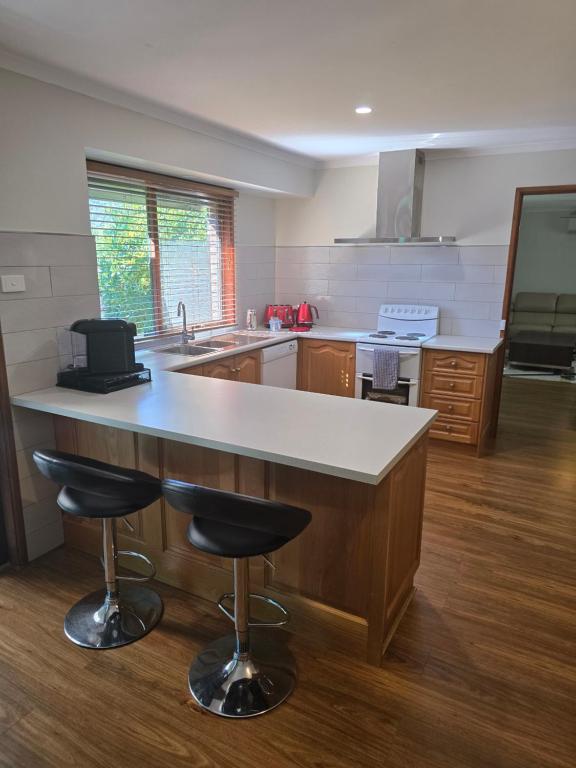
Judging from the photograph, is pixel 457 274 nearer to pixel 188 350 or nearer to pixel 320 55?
pixel 188 350

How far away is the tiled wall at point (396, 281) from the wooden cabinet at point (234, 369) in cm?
134

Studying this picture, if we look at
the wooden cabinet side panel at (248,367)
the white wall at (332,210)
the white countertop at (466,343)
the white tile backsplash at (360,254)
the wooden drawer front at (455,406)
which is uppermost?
the white wall at (332,210)

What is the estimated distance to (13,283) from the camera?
2328 millimetres

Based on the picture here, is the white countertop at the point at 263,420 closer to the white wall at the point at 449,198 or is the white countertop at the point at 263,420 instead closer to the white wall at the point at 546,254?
the white wall at the point at 449,198

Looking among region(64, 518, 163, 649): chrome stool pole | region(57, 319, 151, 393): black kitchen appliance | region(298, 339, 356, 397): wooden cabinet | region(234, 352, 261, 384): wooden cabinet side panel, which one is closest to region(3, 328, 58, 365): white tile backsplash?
region(57, 319, 151, 393): black kitchen appliance

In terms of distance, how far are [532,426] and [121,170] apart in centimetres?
404

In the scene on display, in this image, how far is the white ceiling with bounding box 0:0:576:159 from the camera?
1.86 metres

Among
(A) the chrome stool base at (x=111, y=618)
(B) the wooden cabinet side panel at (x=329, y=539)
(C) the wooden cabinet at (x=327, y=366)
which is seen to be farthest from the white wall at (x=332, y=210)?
(A) the chrome stool base at (x=111, y=618)

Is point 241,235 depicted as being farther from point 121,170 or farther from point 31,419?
point 31,419

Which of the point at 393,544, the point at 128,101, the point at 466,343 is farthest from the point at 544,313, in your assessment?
the point at 393,544

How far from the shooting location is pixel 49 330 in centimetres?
255

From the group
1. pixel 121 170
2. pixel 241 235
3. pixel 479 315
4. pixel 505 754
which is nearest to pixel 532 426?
pixel 479 315

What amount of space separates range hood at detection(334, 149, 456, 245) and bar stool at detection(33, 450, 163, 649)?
3222 millimetres

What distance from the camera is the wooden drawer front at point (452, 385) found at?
3963 millimetres
